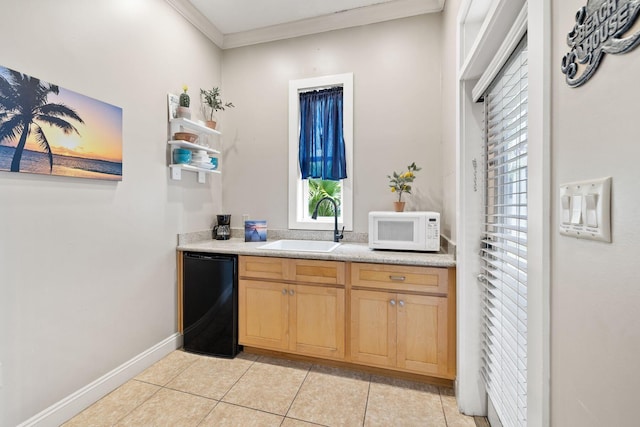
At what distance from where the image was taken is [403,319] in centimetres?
193

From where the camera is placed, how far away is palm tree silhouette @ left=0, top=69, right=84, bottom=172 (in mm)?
1389

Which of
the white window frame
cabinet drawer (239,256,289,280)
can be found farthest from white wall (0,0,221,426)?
the white window frame

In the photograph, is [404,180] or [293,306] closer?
[293,306]

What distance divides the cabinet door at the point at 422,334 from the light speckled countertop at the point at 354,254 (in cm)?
24

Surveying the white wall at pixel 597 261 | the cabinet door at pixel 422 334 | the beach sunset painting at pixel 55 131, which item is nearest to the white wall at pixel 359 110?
the cabinet door at pixel 422 334

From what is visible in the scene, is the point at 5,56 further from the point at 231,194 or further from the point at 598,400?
the point at 598,400

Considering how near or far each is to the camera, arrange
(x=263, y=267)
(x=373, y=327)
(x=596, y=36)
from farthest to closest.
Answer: (x=263, y=267) → (x=373, y=327) → (x=596, y=36)

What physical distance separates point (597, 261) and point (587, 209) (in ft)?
0.33

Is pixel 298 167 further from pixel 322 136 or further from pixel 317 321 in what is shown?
pixel 317 321

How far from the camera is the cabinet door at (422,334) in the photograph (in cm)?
186

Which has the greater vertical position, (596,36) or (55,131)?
(55,131)

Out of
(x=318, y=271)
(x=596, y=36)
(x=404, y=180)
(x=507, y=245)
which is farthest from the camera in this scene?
(x=404, y=180)

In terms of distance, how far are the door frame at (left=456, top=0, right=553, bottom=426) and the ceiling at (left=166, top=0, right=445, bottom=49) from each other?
1.16 m

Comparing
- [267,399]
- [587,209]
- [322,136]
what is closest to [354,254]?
[267,399]
